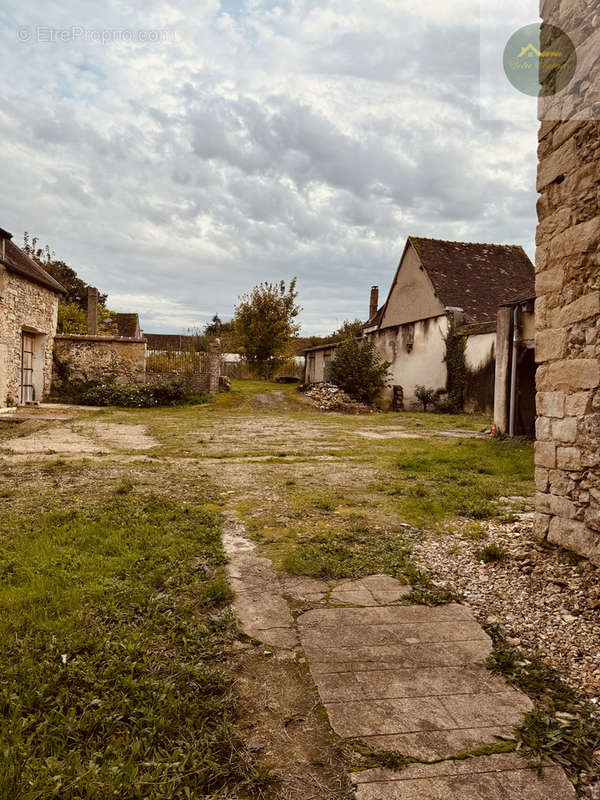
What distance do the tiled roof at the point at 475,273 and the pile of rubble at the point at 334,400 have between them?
4.55m

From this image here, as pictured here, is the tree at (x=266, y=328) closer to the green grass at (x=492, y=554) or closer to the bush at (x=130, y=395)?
the bush at (x=130, y=395)

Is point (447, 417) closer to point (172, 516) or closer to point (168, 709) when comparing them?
point (172, 516)

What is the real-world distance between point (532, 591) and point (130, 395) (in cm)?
1555

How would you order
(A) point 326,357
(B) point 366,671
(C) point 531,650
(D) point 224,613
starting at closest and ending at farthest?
(B) point 366,671 → (C) point 531,650 → (D) point 224,613 → (A) point 326,357

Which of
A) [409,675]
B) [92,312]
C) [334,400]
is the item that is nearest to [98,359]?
[92,312]

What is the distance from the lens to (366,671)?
222 centimetres

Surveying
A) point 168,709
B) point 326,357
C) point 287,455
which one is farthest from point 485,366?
point 168,709

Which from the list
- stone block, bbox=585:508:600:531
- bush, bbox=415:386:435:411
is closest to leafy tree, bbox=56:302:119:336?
bush, bbox=415:386:435:411

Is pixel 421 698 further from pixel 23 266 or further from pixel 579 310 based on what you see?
pixel 23 266

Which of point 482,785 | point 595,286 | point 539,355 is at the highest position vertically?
point 595,286

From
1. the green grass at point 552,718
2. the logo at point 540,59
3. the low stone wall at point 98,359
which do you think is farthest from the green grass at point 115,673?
the low stone wall at point 98,359

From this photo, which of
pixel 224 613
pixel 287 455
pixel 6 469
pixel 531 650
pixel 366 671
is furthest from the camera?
pixel 287 455

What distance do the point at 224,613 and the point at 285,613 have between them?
1.10 ft

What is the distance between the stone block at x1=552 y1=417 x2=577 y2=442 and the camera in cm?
339
